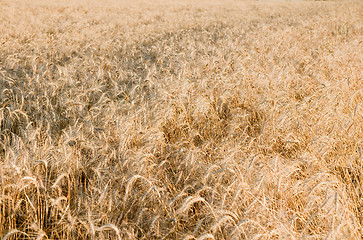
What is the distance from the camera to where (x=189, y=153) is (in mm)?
1923

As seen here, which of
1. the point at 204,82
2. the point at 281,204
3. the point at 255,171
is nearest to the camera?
the point at 281,204

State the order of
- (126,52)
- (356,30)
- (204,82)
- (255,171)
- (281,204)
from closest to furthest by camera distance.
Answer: (281,204), (255,171), (204,82), (126,52), (356,30)

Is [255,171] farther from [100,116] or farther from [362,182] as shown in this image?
[100,116]

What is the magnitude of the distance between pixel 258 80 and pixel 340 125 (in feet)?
3.89

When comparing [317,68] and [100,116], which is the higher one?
[317,68]

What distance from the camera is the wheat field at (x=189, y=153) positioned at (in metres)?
1.47

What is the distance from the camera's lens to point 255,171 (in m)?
1.82

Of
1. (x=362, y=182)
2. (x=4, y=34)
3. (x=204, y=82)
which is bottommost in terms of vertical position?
(x=362, y=182)

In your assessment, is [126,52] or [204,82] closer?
[204,82]

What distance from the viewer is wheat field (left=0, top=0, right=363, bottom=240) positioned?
4.83 feet

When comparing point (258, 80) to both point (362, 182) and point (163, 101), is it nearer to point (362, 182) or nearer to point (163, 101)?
point (163, 101)

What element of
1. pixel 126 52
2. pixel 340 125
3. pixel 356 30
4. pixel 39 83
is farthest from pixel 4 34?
pixel 356 30

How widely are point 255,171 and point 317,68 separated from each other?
2.94 meters

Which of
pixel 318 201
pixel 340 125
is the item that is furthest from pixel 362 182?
pixel 340 125
